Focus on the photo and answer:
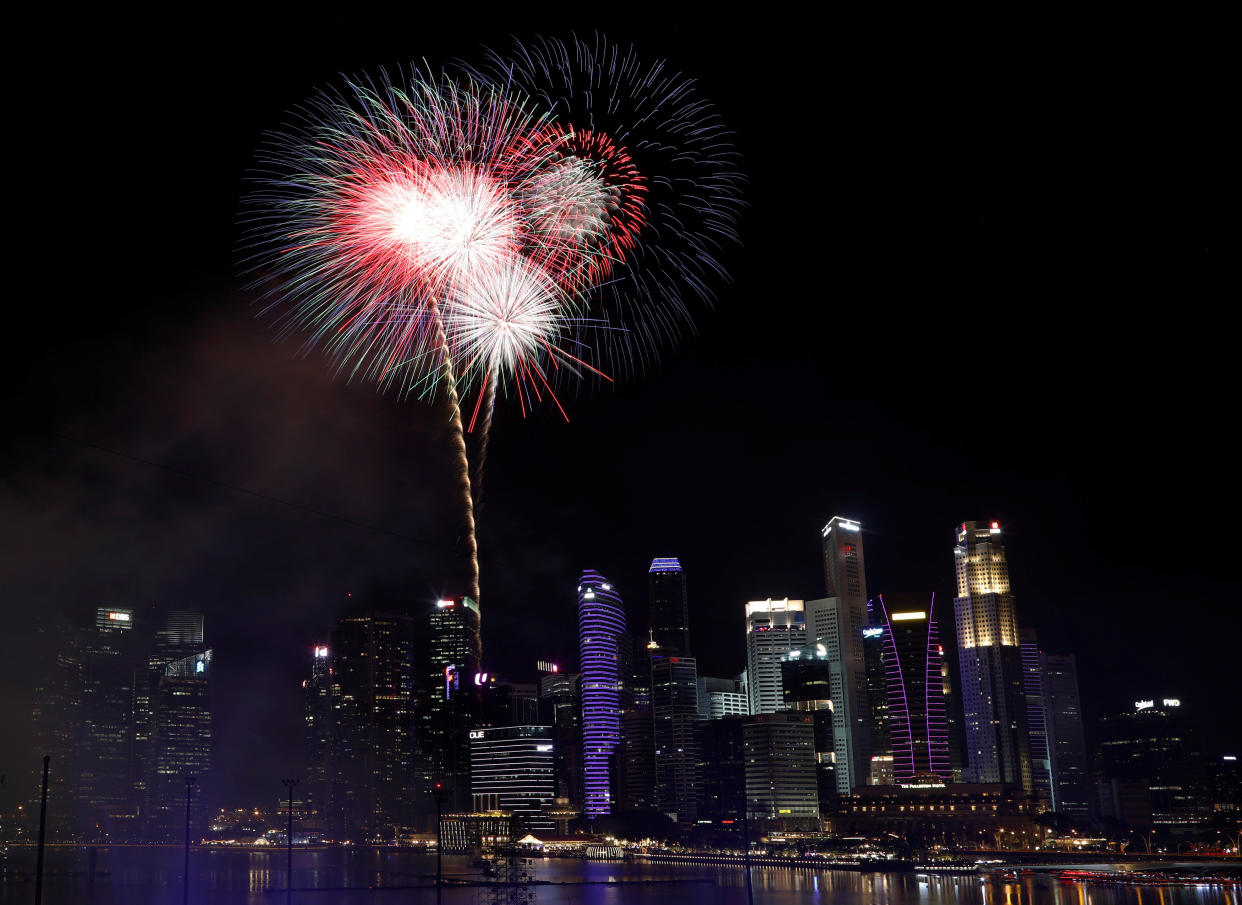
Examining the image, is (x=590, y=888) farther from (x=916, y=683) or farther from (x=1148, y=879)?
(x=916, y=683)

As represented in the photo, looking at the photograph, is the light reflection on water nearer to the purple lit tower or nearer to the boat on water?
the boat on water

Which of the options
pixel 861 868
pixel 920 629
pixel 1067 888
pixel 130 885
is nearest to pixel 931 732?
pixel 920 629

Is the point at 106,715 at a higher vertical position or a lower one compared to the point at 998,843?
higher

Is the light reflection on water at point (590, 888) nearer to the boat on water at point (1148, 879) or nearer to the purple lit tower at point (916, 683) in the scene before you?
the boat on water at point (1148, 879)

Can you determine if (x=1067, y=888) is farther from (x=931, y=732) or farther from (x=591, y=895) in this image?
(x=931, y=732)

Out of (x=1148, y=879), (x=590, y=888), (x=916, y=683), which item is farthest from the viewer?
(x=916, y=683)

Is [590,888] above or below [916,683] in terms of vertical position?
below

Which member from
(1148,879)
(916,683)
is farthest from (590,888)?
(916,683)
